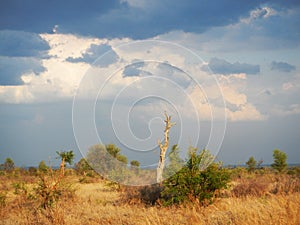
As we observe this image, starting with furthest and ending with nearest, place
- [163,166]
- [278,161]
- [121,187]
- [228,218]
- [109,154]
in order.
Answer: [278,161], [121,187], [109,154], [163,166], [228,218]

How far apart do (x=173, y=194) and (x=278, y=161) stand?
1762 inches

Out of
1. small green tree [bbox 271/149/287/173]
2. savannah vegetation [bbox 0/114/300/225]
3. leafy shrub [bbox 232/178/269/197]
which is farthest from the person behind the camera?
small green tree [bbox 271/149/287/173]

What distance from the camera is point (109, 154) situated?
68.4ft

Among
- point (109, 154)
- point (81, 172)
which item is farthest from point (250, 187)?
point (81, 172)

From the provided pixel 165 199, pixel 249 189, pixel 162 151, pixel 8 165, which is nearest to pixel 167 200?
pixel 165 199

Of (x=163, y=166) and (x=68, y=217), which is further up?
(x=163, y=166)

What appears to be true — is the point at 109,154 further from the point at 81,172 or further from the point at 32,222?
the point at 81,172

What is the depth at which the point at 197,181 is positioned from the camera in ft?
46.3

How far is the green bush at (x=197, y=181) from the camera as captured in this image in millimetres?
14031

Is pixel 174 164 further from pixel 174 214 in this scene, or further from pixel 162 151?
pixel 174 214

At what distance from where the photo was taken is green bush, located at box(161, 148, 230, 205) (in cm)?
1403

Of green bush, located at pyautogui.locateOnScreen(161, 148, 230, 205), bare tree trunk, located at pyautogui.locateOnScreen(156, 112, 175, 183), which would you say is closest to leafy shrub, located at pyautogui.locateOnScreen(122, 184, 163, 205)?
bare tree trunk, located at pyautogui.locateOnScreen(156, 112, 175, 183)

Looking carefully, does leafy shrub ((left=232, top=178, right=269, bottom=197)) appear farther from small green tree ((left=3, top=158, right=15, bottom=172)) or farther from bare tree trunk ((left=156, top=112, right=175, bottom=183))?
small green tree ((left=3, top=158, right=15, bottom=172))

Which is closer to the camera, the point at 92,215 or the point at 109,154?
the point at 92,215
